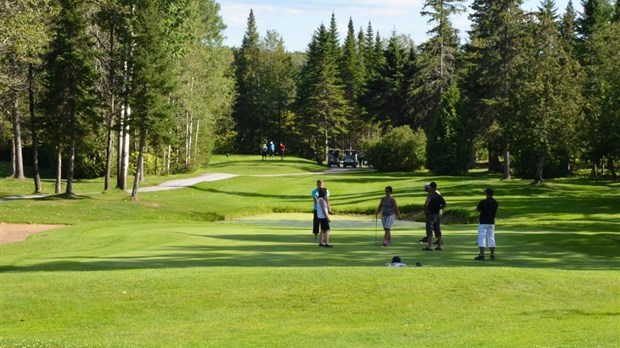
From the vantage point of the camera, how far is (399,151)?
273 ft

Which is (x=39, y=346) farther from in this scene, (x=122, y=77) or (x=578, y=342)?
(x=122, y=77)

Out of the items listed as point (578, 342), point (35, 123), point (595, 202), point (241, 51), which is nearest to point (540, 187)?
point (595, 202)

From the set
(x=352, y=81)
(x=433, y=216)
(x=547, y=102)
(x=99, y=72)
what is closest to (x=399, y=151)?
(x=547, y=102)

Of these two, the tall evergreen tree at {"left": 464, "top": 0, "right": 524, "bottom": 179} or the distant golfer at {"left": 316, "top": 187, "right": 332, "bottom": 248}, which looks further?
the tall evergreen tree at {"left": 464, "top": 0, "right": 524, "bottom": 179}

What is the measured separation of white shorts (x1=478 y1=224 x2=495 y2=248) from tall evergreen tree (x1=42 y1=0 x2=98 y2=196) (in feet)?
94.6

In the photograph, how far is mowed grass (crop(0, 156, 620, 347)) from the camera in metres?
15.0

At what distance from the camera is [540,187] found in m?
61.0

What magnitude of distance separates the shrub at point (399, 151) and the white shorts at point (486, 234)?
57080mm

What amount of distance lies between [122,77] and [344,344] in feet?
124

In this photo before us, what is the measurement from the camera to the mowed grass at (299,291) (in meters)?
15.0

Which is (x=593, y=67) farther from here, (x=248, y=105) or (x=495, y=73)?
(x=248, y=105)

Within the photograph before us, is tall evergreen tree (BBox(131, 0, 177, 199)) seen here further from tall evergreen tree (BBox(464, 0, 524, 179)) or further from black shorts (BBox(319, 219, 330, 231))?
tall evergreen tree (BBox(464, 0, 524, 179))

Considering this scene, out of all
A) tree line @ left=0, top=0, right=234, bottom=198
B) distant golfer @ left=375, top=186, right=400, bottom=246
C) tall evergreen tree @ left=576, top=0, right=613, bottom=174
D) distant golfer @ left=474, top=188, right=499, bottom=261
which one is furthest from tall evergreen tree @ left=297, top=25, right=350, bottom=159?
distant golfer @ left=474, top=188, right=499, bottom=261

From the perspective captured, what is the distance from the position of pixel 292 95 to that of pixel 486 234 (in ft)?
344
